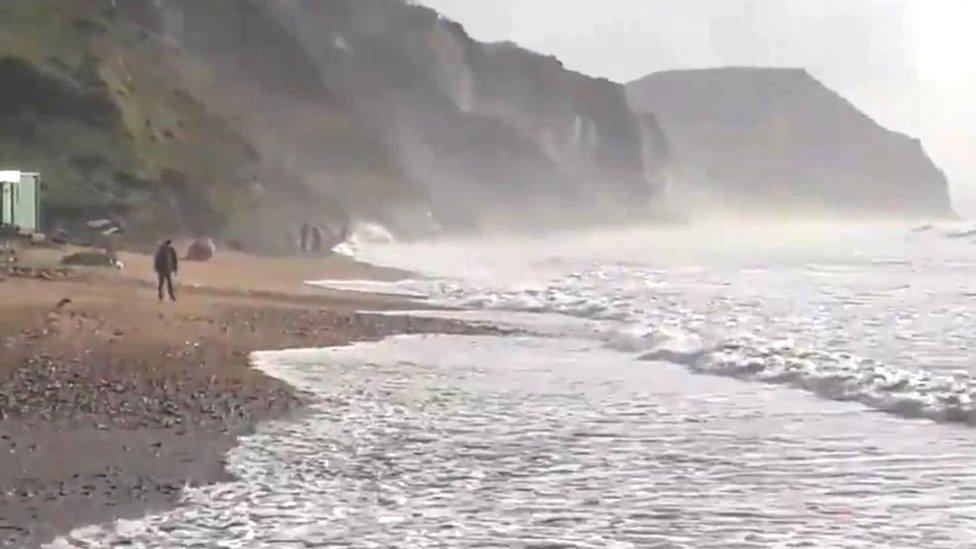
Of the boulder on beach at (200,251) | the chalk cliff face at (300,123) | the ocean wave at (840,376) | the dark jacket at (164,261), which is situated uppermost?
the chalk cliff face at (300,123)

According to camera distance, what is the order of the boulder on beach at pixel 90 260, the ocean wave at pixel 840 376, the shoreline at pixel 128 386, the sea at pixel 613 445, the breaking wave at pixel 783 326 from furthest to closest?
1. the boulder on beach at pixel 90 260
2. the breaking wave at pixel 783 326
3. the ocean wave at pixel 840 376
4. the shoreline at pixel 128 386
5. the sea at pixel 613 445

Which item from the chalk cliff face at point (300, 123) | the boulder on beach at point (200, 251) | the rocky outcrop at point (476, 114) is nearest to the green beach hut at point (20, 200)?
the chalk cliff face at point (300, 123)

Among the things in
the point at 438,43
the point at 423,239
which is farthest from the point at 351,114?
the point at 438,43

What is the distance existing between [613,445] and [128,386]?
5.80 meters

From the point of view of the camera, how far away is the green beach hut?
42438 mm

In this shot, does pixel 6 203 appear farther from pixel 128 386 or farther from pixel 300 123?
pixel 300 123

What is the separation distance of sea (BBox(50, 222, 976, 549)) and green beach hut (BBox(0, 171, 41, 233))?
2223 cm

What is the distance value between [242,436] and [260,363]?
576 centimetres

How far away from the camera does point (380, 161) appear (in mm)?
120188

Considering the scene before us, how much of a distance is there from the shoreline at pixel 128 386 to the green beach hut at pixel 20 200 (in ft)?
44.3

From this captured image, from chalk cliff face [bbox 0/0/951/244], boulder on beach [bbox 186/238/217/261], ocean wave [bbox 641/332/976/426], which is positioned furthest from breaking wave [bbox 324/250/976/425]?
chalk cliff face [bbox 0/0/951/244]

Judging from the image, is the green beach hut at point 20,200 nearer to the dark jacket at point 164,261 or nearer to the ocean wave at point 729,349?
the ocean wave at point 729,349

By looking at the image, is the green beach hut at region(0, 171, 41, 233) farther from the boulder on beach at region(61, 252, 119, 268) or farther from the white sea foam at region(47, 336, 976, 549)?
the white sea foam at region(47, 336, 976, 549)

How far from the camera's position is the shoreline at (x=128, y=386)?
10227mm
